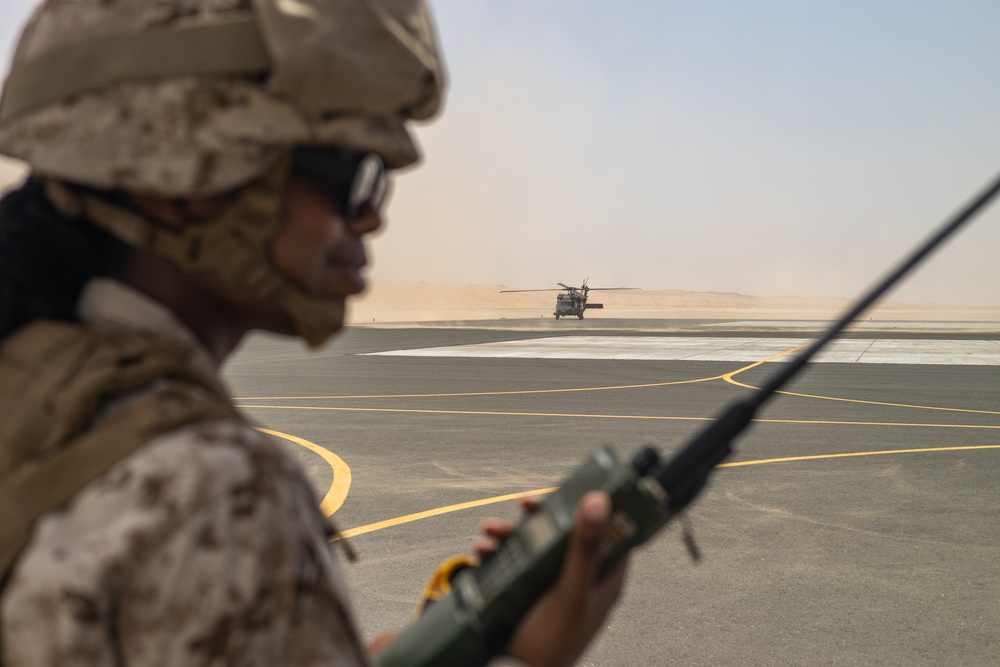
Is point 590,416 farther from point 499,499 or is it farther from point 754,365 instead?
point 754,365

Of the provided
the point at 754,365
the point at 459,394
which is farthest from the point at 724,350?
the point at 459,394

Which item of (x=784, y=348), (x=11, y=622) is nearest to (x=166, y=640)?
(x=11, y=622)

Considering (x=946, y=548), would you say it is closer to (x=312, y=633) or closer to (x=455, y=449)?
(x=455, y=449)

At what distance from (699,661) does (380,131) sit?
172 inches

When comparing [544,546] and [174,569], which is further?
[544,546]

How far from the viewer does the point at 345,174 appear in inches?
A: 49.4

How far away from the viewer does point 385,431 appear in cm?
1289

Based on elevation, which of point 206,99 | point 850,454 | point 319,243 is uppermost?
point 206,99

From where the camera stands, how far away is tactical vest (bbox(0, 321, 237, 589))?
97 cm

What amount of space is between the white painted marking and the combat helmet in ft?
82.2

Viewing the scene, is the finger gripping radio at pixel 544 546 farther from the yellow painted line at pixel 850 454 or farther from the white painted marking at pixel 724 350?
the white painted marking at pixel 724 350

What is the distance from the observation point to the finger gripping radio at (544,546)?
125 cm

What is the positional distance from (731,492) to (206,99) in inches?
329

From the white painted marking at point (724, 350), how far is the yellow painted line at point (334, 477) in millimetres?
15625
